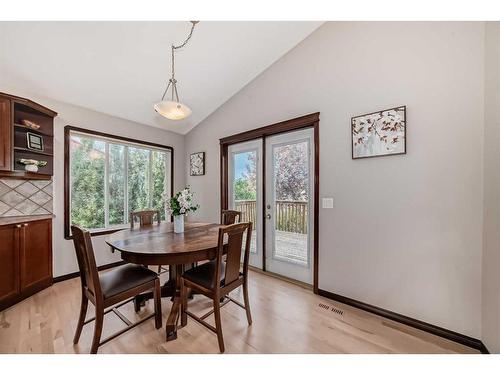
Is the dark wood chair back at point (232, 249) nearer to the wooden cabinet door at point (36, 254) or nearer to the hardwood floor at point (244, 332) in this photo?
the hardwood floor at point (244, 332)

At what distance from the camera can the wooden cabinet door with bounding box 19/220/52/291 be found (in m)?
2.33

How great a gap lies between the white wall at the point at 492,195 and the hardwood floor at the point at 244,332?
326 mm

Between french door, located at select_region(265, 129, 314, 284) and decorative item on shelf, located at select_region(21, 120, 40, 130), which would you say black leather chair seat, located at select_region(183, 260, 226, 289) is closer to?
french door, located at select_region(265, 129, 314, 284)

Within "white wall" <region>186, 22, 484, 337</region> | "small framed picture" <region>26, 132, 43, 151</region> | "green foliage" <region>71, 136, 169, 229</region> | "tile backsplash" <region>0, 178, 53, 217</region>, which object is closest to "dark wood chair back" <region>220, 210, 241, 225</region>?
"white wall" <region>186, 22, 484, 337</region>

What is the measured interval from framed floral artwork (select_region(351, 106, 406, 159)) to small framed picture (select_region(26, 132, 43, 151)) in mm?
3614

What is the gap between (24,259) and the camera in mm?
2330

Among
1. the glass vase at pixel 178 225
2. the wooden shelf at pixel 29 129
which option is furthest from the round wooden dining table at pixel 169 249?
the wooden shelf at pixel 29 129

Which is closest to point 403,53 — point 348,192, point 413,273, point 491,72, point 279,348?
point 491,72

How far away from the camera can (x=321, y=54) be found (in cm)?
253

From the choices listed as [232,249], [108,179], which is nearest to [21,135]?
[108,179]

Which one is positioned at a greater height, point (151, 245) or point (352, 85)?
point (352, 85)

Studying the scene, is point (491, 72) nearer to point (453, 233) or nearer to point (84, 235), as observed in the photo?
point (453, 233)

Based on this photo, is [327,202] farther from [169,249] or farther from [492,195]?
[169,249]
